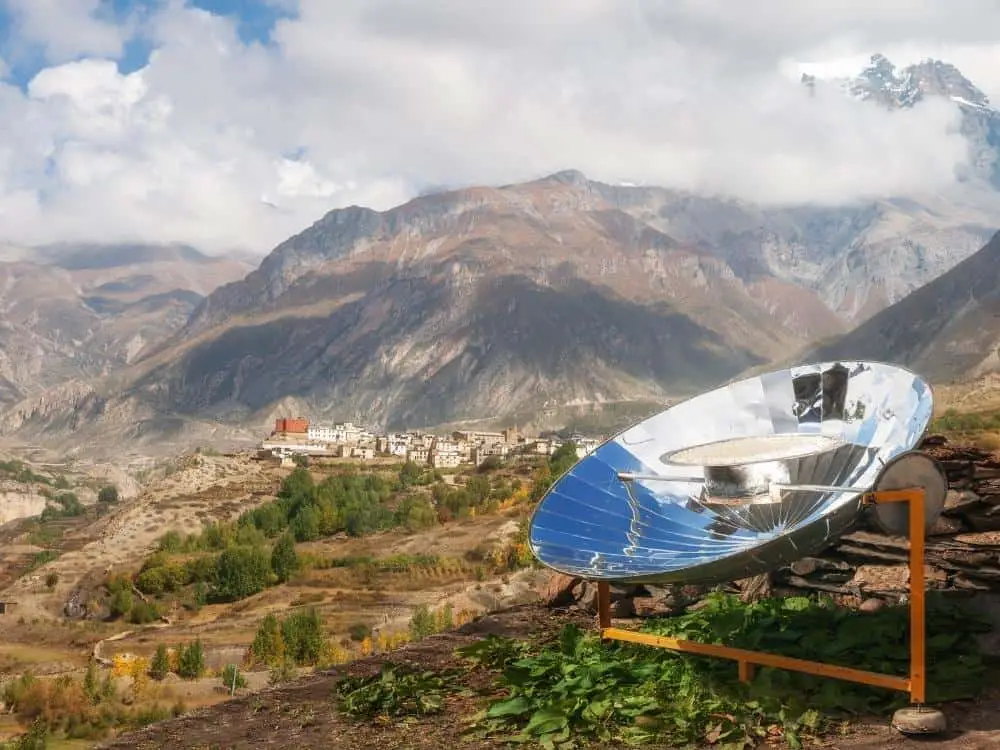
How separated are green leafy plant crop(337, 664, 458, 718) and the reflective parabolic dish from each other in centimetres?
225

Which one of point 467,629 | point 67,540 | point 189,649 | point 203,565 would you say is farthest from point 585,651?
point 67,540

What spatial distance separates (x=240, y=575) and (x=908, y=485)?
→ 68230mm

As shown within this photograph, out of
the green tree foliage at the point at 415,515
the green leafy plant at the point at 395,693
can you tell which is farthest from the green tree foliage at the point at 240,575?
the green leafy plant at the point at 395,693

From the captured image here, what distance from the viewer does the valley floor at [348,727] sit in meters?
10.00

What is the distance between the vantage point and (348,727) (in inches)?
→ 456

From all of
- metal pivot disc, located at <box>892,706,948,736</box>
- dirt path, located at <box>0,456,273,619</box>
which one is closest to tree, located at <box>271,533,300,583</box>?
dirt path, located at <box>0,456,273,619</box>

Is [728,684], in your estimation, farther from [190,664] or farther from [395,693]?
[190,664]

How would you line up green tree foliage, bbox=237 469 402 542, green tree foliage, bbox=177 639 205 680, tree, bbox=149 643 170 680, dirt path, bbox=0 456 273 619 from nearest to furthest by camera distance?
tree, bbox=149 643 170 680 < green tree foliage, bbox=177 639 205 680 < dirt path, bbox=0 456 273 619 < green tree foliage, bbox=237 469 402 542

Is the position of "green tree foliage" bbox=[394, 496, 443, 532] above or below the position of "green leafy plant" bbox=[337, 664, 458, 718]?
below

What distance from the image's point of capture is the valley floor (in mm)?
9997

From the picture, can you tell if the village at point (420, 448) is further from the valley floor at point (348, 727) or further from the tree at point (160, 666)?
the valley floor at point (348, 727)

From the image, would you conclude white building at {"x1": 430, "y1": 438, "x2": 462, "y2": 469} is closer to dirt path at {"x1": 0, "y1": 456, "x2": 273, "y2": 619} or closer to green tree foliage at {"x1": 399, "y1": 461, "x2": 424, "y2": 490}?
green tree foliage at {"x1": 399, "y1": 461, "x2": 424, "y2": 490}

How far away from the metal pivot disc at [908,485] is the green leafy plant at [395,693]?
5890 millimetres

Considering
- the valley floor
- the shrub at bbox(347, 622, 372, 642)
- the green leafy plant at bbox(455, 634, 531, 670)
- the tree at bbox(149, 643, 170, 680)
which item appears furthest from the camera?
the shrub at bbox(347, 622, 372, 642)
